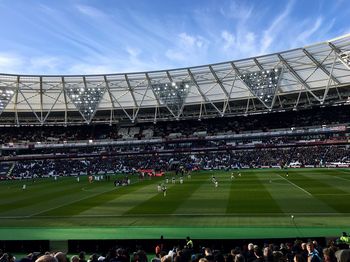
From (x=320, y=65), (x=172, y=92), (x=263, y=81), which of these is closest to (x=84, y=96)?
(x=172, y=92)

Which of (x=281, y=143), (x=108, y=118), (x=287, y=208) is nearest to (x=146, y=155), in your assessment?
(x=108, y=118)

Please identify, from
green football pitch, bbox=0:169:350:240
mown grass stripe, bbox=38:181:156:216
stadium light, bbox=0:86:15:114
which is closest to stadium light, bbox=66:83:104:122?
stadium light, bbox=0:86:15:114

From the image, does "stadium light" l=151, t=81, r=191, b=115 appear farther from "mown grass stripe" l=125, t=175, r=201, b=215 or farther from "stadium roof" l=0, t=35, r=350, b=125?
"mown grass stripe" l=125, t=175, r=201, b=215

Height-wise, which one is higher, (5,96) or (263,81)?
(5,96)

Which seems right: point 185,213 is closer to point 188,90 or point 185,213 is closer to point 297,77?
point 297,77

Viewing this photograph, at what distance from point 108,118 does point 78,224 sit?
71.1m

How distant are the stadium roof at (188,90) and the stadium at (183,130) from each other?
24cm

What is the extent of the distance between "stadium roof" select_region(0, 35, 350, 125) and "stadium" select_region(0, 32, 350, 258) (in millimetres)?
235

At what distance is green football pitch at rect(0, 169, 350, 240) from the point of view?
21.6 meters

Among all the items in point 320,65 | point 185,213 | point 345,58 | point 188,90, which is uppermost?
point 320,65

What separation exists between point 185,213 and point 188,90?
54.9 m

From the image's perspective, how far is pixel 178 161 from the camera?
269ft

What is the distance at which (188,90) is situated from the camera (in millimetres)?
80500

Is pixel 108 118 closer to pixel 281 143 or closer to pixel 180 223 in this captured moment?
pixel 281 143
